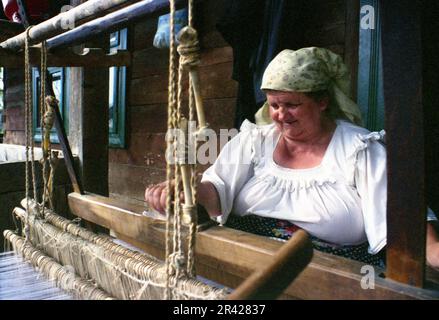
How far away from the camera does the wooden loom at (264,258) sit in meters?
0.80

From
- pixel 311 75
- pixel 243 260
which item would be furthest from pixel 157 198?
pixel 311 75

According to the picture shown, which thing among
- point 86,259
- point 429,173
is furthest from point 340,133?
point 86,259

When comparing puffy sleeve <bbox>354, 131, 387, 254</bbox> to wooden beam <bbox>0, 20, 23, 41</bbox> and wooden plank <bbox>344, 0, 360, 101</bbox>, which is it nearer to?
wooden plank <bbox>344, 0, 360, 101</bbox>

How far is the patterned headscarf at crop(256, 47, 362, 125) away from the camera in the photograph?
1.52 metres

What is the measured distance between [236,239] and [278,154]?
64 centimetres

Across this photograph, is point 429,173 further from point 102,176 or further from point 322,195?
point 102,176

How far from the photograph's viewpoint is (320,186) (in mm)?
1506

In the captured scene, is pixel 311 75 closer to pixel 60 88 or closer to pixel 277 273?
pixel 277 273

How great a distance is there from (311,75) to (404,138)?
2.62 feet

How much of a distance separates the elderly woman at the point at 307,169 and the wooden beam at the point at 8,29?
4.06ft

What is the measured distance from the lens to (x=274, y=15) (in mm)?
1968

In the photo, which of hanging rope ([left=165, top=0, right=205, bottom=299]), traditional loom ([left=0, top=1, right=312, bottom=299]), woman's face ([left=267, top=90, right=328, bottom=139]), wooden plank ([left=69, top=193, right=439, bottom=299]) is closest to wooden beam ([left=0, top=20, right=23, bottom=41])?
wooden plank ([left=69, top=193, right=439, bottom=299])

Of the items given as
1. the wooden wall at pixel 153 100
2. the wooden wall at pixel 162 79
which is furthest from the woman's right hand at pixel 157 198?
the wooden wall at pixel 153 100

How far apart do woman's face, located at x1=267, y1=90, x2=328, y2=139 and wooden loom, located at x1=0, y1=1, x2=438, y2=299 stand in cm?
56
